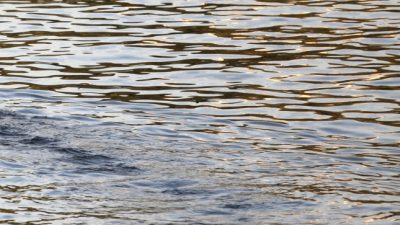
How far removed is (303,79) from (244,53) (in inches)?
60.9

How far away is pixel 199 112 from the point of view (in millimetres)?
12922

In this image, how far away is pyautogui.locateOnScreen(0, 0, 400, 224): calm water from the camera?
9.53 metres

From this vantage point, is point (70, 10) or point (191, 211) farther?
point (70, 10)

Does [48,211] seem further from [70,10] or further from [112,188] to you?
[70,10]

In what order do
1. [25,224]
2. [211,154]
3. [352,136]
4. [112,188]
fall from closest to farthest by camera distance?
1. [25,224]
2. [112,188]
3. [211,154]
4. [352,136]

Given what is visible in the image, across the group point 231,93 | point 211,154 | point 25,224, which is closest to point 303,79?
point 231,93

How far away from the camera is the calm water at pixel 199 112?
31.3 ft

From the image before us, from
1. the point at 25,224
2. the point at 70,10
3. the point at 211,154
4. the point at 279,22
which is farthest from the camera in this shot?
the point at 70,10

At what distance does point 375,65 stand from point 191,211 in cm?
608

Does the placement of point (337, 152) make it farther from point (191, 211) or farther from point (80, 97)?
point (80, 97)

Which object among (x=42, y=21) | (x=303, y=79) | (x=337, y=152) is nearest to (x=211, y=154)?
(x=337, y=152)

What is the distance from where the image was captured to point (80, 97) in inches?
540

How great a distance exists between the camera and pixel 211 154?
11.1 metres

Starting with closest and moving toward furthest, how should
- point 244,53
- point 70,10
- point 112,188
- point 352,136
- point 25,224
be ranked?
point 25,224 → point 112,188 → point 352,136 → point 244,53 → point 70,10
